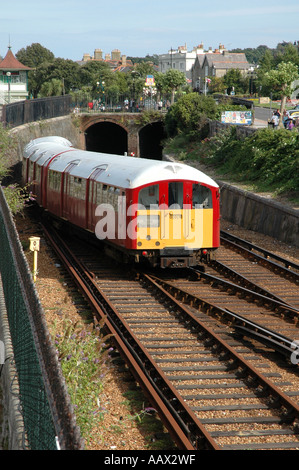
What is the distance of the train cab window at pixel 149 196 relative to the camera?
1487 cm

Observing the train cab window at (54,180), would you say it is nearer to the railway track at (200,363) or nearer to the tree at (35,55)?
the railway track at (200,363)

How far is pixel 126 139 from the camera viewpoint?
2685 inches

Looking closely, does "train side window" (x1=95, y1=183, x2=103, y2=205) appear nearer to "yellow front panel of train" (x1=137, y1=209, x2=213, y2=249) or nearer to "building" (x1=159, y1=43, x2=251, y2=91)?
"yellow front panel of train" (x1=137, y1=209, x2=213, y2=249)

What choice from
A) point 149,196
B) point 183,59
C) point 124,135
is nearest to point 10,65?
point 124,135

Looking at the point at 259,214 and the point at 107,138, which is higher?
the point at 107,138

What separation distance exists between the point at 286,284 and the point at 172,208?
3182 mm

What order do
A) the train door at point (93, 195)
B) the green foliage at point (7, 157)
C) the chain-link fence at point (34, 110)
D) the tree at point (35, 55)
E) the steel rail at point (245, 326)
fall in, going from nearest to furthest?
1. the steel rail at point (245, 326)
2. the train door at point (93, 195)
3. the green foliage at point (7, 157)
4. the chain-link fence at point (34, 110)
5. the tree at point (35, 55)

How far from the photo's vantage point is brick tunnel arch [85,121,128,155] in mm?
68062

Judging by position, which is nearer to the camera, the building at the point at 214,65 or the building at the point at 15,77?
the building at the point at 15,77

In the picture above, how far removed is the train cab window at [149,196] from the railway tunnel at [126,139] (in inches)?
1822

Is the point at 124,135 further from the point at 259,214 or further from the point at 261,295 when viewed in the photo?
the point at 261,295

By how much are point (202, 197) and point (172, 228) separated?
1.10 meters

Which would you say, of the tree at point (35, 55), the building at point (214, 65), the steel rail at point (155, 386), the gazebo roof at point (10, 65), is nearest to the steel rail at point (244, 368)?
the steel rail at point (155, 386)

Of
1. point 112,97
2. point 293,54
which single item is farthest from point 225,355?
point 293,54
